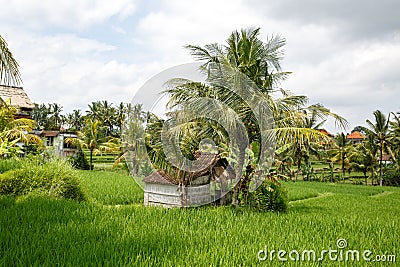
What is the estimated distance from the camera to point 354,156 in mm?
26031

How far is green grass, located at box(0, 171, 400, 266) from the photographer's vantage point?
10.8 feet

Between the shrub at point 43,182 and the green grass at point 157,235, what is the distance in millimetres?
431

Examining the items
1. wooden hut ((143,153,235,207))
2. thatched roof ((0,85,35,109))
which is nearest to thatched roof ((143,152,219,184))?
wooden hut ((143,153,235,207))

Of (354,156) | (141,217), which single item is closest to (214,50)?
(141,217)

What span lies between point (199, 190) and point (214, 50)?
344cm

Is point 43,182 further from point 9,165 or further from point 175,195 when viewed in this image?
point 9,165

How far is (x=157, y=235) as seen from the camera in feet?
14.0

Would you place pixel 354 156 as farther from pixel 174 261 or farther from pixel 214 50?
pixel 174 261

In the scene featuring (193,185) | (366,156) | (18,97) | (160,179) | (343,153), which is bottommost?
(193,185)

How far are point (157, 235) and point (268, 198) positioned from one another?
355 centimetres

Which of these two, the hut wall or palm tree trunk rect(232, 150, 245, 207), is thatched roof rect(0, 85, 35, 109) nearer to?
the hut wall

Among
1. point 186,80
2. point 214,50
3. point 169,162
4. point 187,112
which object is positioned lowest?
point 169,162

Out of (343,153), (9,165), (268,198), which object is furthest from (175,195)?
(343,153)

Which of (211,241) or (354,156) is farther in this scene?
(354,156)
